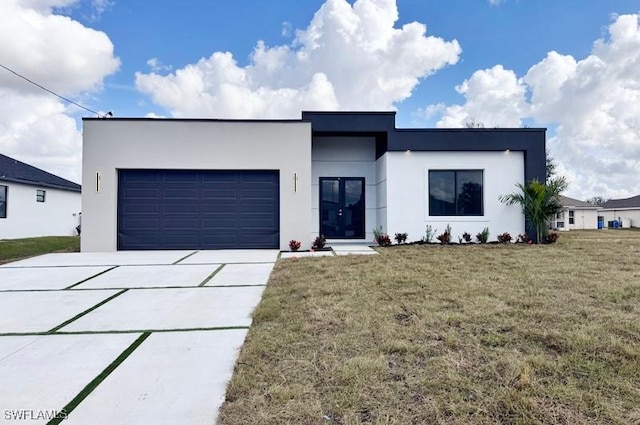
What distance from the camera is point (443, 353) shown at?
9.20 feet

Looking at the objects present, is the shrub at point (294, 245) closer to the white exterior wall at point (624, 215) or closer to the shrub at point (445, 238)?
the shrub at point (445, 238)

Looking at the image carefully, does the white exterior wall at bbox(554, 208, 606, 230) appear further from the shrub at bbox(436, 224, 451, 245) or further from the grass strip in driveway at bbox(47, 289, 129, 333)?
the grass strip in driveway at bbox(47, 289, 129, 333)

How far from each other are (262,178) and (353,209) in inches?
137

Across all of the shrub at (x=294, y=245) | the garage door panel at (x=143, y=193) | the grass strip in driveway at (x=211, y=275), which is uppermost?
the garage door panel at (x=143, y=193)

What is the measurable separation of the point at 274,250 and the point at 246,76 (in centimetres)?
808

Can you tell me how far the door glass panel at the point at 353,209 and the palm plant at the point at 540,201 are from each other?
477 centimetres

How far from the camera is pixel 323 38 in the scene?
12.9 m

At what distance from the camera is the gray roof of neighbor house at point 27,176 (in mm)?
15258

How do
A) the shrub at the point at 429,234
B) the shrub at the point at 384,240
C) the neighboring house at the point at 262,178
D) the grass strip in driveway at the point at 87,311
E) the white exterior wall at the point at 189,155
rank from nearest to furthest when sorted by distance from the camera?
1. the grass strip in driveway at the point at 87,311
2. the white exterior wall at the point at 189,155
3. the neighboring house at the point at 262,178
4. the shrub at the point at 384,240
5. the shrub at the point at 429,234

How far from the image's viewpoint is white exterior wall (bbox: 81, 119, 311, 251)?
377 inches

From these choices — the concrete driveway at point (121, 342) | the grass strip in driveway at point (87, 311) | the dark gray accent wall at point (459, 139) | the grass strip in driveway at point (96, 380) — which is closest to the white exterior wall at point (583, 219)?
the dark gray accent wall at point (459, 139)

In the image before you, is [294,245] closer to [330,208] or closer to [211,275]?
[330,208]

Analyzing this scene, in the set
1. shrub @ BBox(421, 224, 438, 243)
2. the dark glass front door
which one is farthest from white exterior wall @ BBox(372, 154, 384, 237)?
shrub @ BBox(421, 224, 438, 243)

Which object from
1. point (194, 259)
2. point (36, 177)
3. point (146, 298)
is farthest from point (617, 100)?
point (36, 177)
